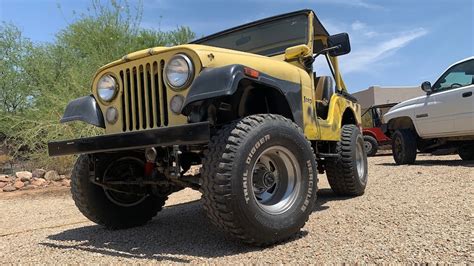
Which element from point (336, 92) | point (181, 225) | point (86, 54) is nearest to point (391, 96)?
point (86, 54)

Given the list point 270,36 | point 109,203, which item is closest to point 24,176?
point 109,203

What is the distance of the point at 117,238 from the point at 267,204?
1.48m

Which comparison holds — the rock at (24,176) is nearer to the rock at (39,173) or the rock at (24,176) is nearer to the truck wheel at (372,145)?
the rock at (39,173)

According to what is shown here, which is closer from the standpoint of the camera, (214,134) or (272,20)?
(214,134)

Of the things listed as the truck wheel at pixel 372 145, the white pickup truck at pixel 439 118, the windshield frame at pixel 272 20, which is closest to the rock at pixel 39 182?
the windshield frame at pixel 272 20

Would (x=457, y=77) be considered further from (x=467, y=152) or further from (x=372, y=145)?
(x=372, y=145)

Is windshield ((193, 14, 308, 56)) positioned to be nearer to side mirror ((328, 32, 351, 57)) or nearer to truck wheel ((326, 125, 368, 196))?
side mirror ((328, 32, 351, 57))

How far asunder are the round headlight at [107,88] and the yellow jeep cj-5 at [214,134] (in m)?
0.01

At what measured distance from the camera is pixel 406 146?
31.1 ft

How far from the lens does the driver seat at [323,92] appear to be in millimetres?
5383

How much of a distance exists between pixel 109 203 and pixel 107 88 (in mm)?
1139

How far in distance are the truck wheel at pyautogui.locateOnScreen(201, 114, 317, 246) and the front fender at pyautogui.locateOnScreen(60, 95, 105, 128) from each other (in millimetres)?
1464

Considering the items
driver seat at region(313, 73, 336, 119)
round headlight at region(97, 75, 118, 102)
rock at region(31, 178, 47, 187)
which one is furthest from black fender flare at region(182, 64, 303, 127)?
rock at region(31, 178, 47, 187)

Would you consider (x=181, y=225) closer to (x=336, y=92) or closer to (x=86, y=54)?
(x=336, y=92)
